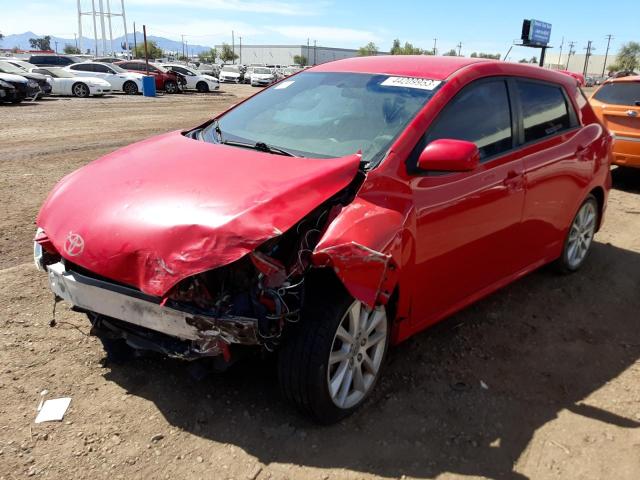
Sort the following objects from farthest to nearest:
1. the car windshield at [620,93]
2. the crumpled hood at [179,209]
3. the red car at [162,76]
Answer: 1. the red car at [162,76]
2. the car windshield at [620,93]
3. the crumpled hood at [179,209]

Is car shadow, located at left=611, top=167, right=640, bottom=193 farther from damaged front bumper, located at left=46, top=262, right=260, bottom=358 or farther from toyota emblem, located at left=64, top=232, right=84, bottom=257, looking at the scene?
Answer: toyota emblem, located at left=64, top=232, right=84, bottom=257

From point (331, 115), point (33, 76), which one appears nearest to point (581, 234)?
point (331, 115)

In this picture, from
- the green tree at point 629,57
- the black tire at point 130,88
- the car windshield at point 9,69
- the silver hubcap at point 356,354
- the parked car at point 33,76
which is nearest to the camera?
the silver hubcap at point 356,354

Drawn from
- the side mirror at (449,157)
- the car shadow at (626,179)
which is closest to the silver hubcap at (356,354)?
the side mirror at (449,157)

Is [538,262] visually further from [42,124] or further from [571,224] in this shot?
[42,124]

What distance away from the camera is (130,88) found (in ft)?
83.4

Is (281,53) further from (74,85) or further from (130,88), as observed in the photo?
(74,85)

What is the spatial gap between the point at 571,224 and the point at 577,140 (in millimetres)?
729

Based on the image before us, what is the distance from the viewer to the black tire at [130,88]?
25328 millimetres

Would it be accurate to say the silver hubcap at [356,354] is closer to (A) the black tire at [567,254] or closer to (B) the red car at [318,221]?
(B) the red car at [318,221]

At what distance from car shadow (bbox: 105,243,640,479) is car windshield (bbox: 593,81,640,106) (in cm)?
548

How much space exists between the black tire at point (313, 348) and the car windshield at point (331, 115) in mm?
782

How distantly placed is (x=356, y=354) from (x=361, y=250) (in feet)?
2.30

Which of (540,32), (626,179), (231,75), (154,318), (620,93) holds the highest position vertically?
(540,32)
